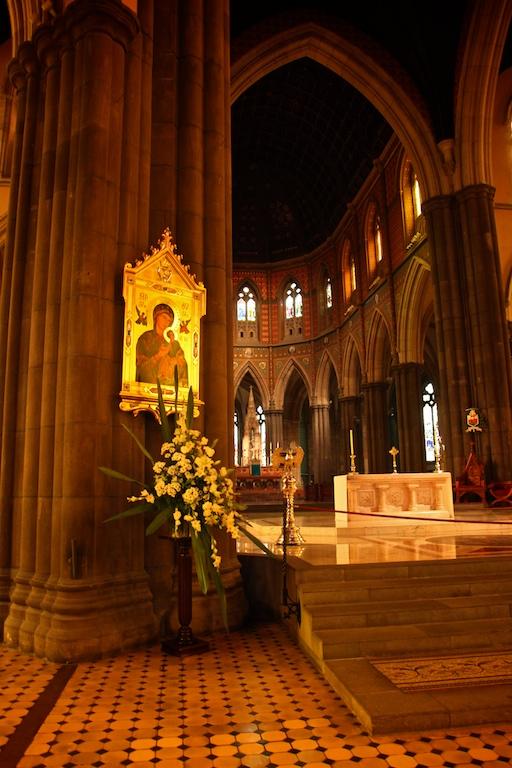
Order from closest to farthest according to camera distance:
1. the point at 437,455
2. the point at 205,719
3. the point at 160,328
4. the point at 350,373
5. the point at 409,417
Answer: the point at 205,719 → the point at 160,328 → the point at 437,455 → the point at 409,417 → the point at 350,373

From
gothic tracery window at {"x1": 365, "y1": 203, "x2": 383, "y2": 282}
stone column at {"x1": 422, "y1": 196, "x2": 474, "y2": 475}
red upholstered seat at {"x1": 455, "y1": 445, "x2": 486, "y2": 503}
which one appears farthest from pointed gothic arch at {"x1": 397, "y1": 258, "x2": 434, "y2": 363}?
red upholstered seat at {"x1": 455, "y1": 445, "x2": 486, "y2": 503}

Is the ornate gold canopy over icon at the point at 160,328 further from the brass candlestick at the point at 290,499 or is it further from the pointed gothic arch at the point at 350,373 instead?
the pointed gothic arch at the point at 350,373

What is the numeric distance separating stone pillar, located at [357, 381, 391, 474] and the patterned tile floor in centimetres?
1882

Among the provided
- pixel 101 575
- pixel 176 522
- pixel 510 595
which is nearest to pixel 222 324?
pixel 176 522

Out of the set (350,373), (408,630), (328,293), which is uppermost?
(328,293)

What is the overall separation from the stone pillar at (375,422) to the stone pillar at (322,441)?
4.71 meters

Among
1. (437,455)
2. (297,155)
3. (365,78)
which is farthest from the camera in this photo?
(297,155)

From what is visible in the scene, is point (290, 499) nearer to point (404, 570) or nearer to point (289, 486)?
point (289, 486)

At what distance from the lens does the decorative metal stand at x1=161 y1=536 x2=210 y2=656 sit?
5.30 metres

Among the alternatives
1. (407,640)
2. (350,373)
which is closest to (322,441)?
(350,373)

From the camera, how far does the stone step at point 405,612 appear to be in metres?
5.08

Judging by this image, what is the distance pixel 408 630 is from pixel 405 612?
0.22 metres

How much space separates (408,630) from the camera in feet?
16.3

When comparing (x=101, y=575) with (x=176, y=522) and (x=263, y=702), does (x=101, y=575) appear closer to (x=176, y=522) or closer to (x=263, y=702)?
(x=176, y=522)
